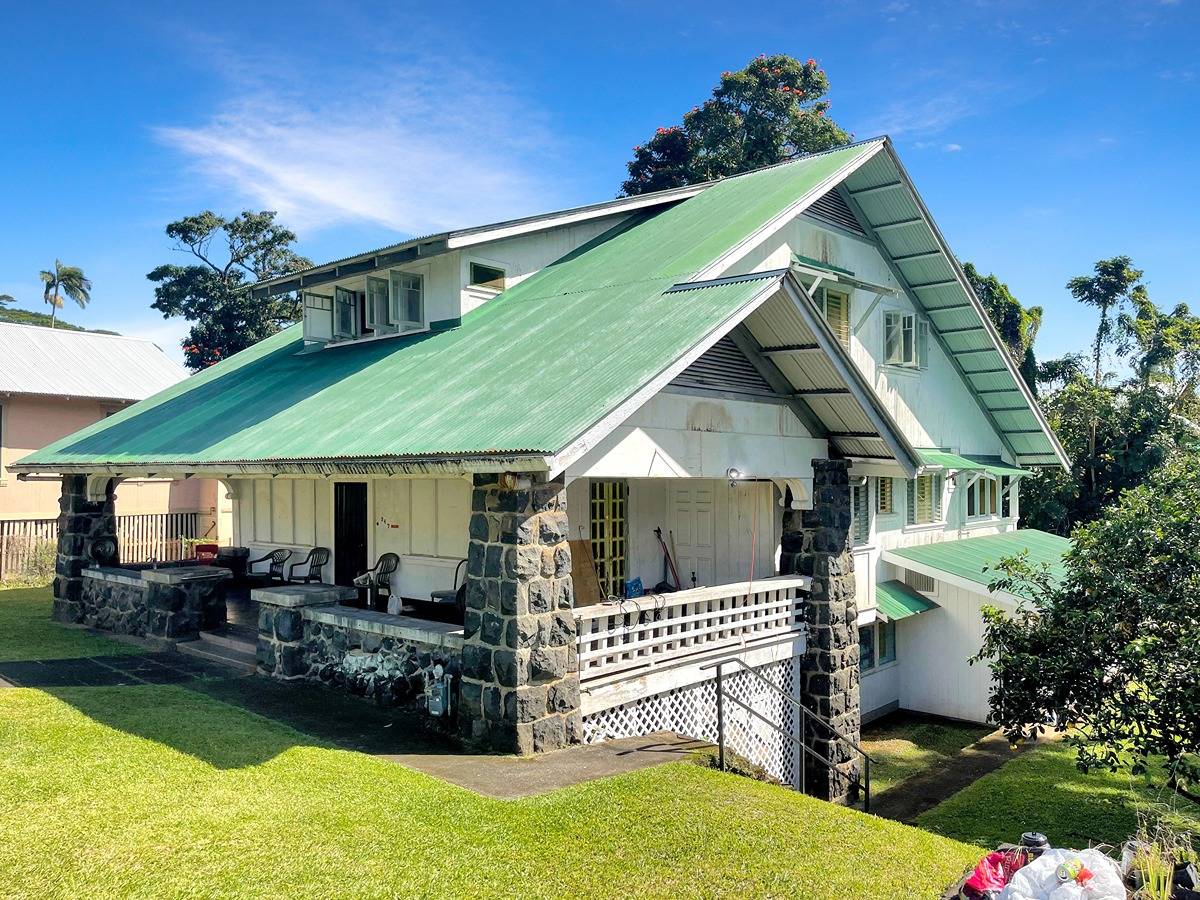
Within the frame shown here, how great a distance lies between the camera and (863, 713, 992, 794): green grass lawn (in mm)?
15055

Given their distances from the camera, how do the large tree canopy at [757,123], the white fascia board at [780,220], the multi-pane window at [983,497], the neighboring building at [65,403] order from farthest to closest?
the large tree canopy at [757,123] < the neighboring building at [65,403] < the multi-pane window at [983,497] < the white fascia board at [780,220]

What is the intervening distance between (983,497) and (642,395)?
640 inches

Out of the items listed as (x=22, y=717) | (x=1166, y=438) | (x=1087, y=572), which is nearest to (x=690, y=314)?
(x=1087, y=572)

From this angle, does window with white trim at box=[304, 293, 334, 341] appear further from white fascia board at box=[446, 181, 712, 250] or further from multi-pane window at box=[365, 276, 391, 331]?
white fascia board at box=[446, 181, 712, 250]

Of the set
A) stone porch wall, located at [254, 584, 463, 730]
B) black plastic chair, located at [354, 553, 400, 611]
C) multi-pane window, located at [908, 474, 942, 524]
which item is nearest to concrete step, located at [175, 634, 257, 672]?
stone porch wall, located at [254, 584, 463, 730]

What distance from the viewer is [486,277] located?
16094 mm

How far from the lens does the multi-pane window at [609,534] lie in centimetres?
1461

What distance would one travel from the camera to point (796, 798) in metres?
8.45

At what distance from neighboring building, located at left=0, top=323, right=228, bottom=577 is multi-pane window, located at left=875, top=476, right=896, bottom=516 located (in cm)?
1862

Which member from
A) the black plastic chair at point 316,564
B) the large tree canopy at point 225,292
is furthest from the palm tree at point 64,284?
the black plastic chair at point 316,564

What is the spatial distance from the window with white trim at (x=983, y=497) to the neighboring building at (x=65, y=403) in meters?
20.6

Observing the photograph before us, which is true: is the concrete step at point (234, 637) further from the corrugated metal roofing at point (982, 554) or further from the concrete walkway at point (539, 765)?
the corrugated metal roofing at point (982, 554)

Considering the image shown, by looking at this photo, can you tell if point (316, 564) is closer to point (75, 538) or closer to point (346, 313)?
point (75, 538)

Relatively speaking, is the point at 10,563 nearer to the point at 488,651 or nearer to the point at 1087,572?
the point at 488,651
